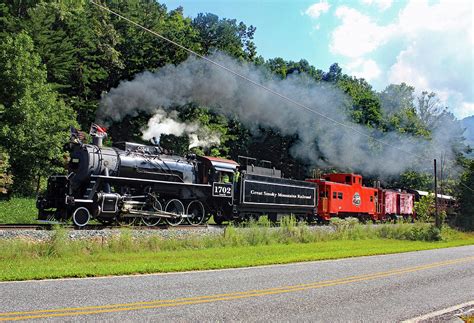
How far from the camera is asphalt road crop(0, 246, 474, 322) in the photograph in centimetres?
698

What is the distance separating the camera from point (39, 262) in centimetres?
1225

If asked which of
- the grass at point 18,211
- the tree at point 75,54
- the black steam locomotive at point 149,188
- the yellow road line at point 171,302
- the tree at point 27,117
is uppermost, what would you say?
the tree at point 75,54

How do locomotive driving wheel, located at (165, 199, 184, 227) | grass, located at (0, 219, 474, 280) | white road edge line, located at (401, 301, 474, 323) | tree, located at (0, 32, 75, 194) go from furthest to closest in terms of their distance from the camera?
tree, located at (0, 32, 75, 194), locomotive driving wheel, located at (165, 199, 184, 227), grass, located at (0, 219, 474, 280), white road edge line, located at (401, 301, 474, 323)

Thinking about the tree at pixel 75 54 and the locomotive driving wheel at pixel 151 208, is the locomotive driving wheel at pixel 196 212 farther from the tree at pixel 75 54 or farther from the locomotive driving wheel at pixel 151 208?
the tree at pixel 75 54

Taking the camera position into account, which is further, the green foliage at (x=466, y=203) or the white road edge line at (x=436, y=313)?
the green foliage at (x=466, y=203)

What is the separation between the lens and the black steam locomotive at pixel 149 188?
17.8 meters

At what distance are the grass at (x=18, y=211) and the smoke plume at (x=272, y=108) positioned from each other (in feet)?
27.1

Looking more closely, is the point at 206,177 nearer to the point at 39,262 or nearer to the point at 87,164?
the point at 87,164

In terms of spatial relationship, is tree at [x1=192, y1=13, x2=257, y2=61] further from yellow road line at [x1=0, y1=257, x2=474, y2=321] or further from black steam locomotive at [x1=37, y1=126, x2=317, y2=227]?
yellow road line at [x1=0, y1=257, x2=474, y2=321]

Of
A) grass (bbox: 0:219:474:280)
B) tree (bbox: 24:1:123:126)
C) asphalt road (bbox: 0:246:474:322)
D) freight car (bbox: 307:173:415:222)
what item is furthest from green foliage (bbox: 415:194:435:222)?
tree (bbox: 24:1:123:126)

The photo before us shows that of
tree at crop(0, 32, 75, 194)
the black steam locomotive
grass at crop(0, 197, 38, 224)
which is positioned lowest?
grass at crop(0, 197, 38, 224)

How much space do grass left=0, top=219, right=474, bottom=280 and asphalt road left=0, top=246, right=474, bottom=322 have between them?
2.86 feet

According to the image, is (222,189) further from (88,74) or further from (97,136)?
(88,74)

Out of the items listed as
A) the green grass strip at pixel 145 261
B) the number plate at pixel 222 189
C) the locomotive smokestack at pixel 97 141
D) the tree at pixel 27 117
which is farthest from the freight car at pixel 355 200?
the tree at pixel 27 117
